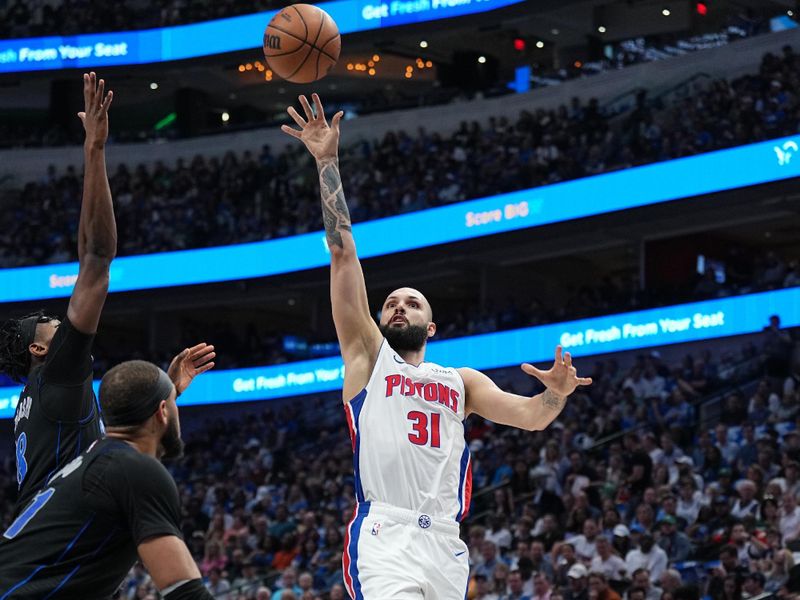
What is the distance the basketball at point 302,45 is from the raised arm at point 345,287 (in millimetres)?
2115

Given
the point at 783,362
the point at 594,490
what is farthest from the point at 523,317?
the point at 594,490

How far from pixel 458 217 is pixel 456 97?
6.04 metres

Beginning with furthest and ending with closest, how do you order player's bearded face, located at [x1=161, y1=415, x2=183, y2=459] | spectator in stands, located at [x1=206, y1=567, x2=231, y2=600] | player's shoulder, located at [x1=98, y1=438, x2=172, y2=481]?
spectator in stands, located at [x1=206, y1=567, x2=231, y2=600]
player's bearded face, located at [x1=161, y1=415, x2=183, y2=459]
player's shoulder, located at [x1=98, y1=438, x2=172, y2=481]

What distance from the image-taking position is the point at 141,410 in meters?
3.86

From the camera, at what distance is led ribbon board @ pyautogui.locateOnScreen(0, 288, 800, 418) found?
21.2 meters

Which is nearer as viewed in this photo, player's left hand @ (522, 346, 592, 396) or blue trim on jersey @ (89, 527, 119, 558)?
blue trim on jersey @ (89, 527, 119, 558)

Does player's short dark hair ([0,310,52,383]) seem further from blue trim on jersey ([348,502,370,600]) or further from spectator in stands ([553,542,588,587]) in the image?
spectator in stands ([553,542,588,587])

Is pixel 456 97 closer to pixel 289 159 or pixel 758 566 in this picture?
pixel 289 159

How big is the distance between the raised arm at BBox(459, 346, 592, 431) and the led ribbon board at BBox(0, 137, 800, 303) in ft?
52.4

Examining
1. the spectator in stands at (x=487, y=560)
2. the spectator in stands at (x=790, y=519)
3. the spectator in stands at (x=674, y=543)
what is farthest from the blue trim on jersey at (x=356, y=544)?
the spectator in stands at (x=487, y=560)

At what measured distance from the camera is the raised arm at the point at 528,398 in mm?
5945

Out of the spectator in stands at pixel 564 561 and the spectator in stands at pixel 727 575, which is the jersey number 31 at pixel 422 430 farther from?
the spectator in stands at pixel 564 561

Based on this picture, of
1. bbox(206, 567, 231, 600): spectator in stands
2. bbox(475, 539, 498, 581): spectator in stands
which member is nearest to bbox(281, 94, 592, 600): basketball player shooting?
bbox(475, 539, 498, 581): spectator in stands

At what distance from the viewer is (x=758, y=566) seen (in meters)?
11.7
